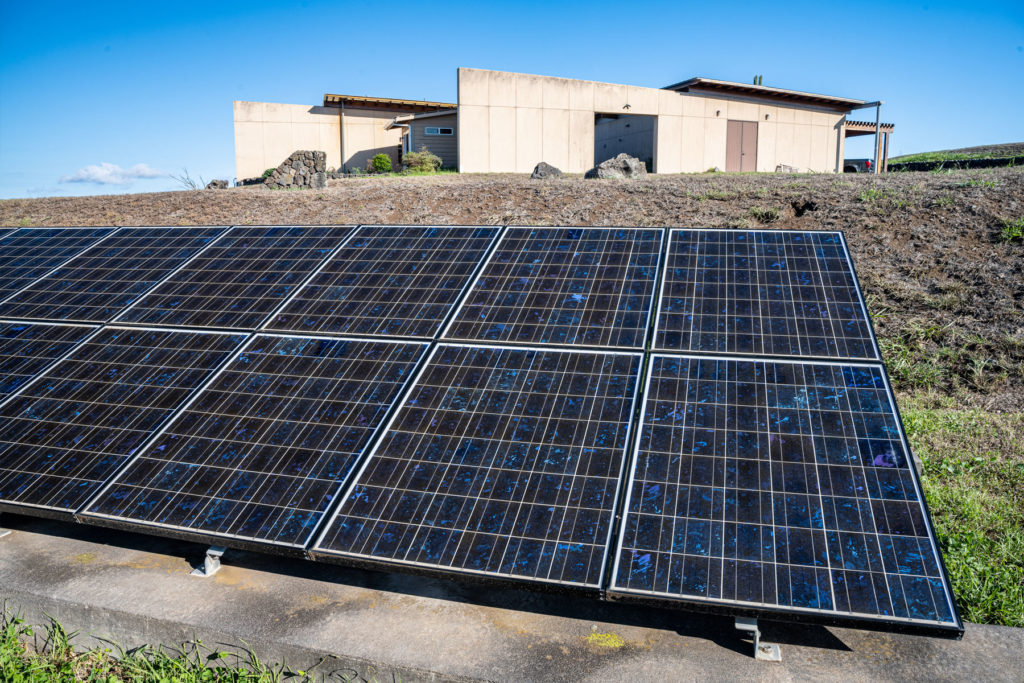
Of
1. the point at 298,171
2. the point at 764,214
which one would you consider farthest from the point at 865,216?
the point at 298,171

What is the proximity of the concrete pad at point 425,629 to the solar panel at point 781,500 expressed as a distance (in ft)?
1.85

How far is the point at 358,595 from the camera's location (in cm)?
439

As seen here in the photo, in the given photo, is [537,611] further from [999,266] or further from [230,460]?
[999,266]

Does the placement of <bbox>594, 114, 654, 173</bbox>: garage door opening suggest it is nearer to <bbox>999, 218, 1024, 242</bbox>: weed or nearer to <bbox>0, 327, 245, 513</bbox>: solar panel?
<bbox>999, 218, 1024, 242</bbox>: weed

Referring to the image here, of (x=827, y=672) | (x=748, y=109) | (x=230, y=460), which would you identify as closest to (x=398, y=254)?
(x=230, y=460)

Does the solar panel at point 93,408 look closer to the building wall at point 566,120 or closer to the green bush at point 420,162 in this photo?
the building wall at point 566,120

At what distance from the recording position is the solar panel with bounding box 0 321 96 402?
5946 millimetres

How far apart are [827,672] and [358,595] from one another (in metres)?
2.84

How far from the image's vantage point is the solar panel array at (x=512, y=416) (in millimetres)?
3705

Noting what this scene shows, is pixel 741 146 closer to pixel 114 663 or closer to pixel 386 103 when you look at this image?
pixel 386 103

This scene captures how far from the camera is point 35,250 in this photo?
8750 millimetres

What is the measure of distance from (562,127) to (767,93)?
13600 millimetres

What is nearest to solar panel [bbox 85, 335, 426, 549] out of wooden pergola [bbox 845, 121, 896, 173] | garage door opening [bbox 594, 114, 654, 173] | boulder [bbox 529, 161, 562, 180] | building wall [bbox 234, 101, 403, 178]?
boulder [bbox 529, 161, 562, 180]

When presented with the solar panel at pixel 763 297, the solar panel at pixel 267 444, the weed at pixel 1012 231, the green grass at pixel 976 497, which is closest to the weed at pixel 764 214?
the weed at pixel 1012 231
